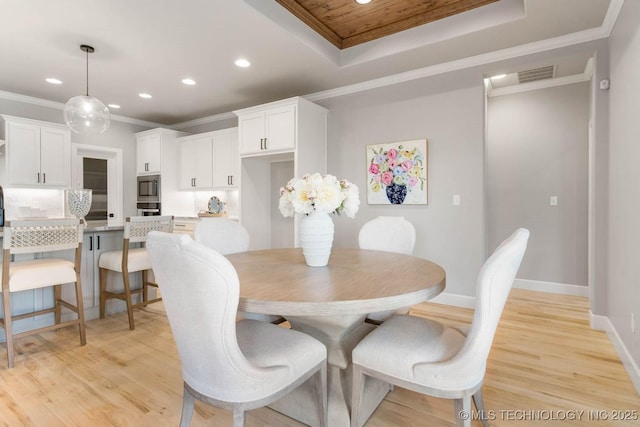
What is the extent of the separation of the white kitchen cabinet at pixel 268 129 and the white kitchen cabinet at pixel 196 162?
1.07 metres

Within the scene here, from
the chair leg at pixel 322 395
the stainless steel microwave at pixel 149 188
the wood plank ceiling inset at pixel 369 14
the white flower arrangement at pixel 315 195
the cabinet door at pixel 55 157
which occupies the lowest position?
the chair leg at pixel 322 395

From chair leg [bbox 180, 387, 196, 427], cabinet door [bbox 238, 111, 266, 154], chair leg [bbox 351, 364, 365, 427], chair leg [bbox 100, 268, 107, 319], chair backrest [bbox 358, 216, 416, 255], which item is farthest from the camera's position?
cabinet door [bbox 238, 111, 266, 154]

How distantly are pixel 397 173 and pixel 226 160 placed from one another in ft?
8.38

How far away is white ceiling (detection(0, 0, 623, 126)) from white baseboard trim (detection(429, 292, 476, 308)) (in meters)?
2.28

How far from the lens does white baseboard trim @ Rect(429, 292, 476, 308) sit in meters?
3.42

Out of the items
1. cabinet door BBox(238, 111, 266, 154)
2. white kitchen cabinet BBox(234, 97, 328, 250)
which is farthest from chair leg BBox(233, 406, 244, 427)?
cabinet door BBox(238, 111, 266, 154)

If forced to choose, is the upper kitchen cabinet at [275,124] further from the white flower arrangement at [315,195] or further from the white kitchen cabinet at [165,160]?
the white flower arrangement at [315,195]

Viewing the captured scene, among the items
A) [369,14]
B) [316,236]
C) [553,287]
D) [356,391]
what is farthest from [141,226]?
[553,287]

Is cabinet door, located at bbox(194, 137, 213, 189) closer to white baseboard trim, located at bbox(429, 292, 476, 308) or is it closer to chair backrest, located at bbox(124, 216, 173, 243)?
chair backrest, located at bbox(124, 216, 173, 243)

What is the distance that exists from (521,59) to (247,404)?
140 inches

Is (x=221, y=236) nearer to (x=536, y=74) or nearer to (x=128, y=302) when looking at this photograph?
(x=128, y=302)

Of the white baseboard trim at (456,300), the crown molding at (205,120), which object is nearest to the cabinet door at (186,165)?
the crown molding at (205,120)

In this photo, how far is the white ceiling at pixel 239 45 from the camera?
2.53 metres

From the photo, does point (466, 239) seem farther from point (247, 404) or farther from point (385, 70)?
point (247, 404)
